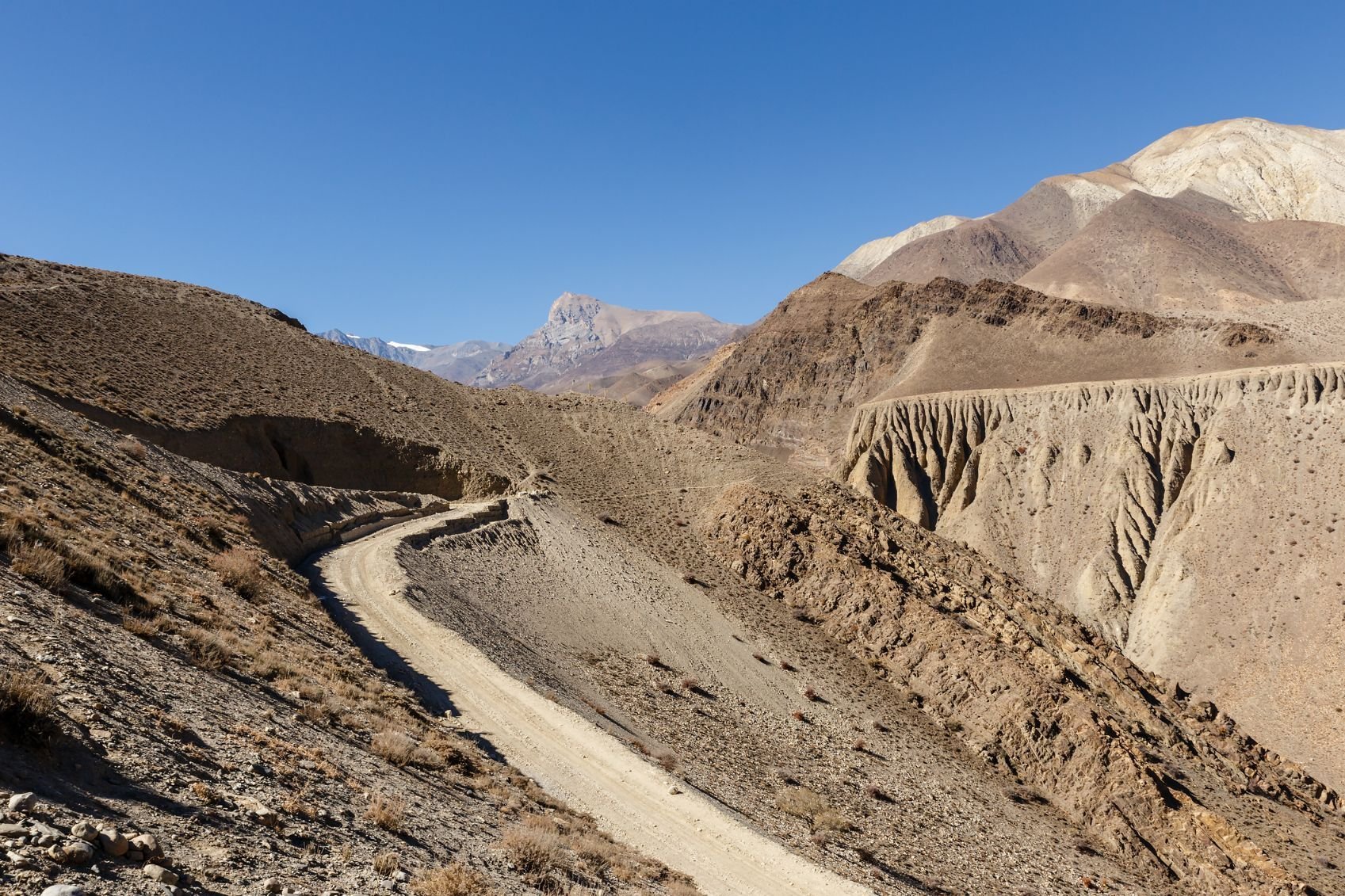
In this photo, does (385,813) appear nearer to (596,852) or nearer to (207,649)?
(596,852)

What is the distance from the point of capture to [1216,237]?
145 m

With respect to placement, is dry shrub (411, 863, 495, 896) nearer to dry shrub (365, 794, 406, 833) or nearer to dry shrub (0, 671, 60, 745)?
dry shrub (365, 794, 406, 833)

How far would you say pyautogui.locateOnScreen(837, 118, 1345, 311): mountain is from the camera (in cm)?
12975

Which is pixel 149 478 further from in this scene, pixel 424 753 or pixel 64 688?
pixel 64 688

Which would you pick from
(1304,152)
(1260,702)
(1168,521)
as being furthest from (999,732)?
(1304,152)

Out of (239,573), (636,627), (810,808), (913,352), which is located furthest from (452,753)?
(913,352)

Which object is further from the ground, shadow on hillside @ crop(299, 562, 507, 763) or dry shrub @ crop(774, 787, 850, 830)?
shadow on hillside @ crop(299, 562, 507, 763)

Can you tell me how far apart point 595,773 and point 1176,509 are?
167 feet

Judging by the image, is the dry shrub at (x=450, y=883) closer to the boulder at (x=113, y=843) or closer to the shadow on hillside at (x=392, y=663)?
the boulder at (x=113, y=843)

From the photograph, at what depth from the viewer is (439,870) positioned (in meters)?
8.68

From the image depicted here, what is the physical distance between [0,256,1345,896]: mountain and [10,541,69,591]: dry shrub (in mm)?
57

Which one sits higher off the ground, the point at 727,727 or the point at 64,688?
the point at 64,688

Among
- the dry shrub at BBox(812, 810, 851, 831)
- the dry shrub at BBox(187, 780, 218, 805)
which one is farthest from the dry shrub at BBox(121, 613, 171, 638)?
the dry shrub at BBox(812, 810, 851, 831)

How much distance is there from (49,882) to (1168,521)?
199 feet
